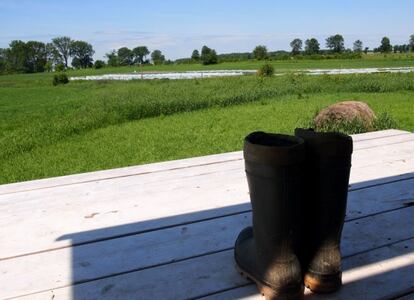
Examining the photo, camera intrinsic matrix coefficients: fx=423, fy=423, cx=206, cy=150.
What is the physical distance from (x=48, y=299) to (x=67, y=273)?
14 cm

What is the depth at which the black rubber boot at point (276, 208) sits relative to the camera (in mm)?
1097

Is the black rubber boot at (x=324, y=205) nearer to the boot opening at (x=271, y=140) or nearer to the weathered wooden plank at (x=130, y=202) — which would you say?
the boot opening at (x=271, y=140)

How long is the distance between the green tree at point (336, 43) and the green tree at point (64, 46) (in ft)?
162

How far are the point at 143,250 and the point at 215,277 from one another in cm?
32

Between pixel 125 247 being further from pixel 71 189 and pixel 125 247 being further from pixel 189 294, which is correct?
pixel 71 189

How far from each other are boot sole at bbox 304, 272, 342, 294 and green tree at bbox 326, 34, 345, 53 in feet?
247

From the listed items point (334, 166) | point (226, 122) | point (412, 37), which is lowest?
point (226, 122)

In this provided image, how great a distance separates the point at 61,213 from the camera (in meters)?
1.89

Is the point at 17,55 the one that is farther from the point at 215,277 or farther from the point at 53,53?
the point at 215,277

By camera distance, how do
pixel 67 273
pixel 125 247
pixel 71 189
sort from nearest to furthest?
pixel 67 273, pixel 125 247, pixel 71 189

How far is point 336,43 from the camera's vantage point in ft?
238

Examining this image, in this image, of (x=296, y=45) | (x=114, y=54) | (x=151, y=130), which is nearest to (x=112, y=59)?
(x=114, y=54)

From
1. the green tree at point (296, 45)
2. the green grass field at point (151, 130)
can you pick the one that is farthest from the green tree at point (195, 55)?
the green grass field at point (151, 130)

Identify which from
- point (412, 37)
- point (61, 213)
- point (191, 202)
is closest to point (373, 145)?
point (191, 202)
